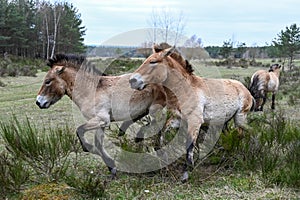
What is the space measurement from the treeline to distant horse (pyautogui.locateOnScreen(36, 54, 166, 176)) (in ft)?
110

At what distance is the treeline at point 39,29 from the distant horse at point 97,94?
3356cm

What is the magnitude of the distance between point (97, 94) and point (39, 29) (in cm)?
3992

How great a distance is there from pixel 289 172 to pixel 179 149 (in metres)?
1.47

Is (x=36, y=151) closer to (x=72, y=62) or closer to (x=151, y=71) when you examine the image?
(x=72, y=62)

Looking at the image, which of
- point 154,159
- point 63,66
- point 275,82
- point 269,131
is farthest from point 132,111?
point 275,82

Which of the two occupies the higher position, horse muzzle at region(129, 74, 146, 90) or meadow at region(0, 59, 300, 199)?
horse muzzle at region(129, 74, 146, 90)

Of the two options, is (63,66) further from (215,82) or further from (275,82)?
(275,82)

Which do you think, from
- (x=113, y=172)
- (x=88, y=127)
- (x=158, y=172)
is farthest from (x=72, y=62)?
(x=158, y=172)

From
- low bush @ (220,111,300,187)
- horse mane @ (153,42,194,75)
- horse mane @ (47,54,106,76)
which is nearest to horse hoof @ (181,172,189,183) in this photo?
low bush @ (220,111,300,187)

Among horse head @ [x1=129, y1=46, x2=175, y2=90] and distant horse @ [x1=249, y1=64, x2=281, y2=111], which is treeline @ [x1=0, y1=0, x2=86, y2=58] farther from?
horse head @ [x1=129, y1=46, x2=175, y2=90]

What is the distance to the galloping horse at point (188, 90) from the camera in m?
4.83

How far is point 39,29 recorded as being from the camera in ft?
140

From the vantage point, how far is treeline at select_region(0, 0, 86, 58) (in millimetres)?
37375

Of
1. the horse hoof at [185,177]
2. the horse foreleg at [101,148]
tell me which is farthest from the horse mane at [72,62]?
the horse hoof at [185,177]
